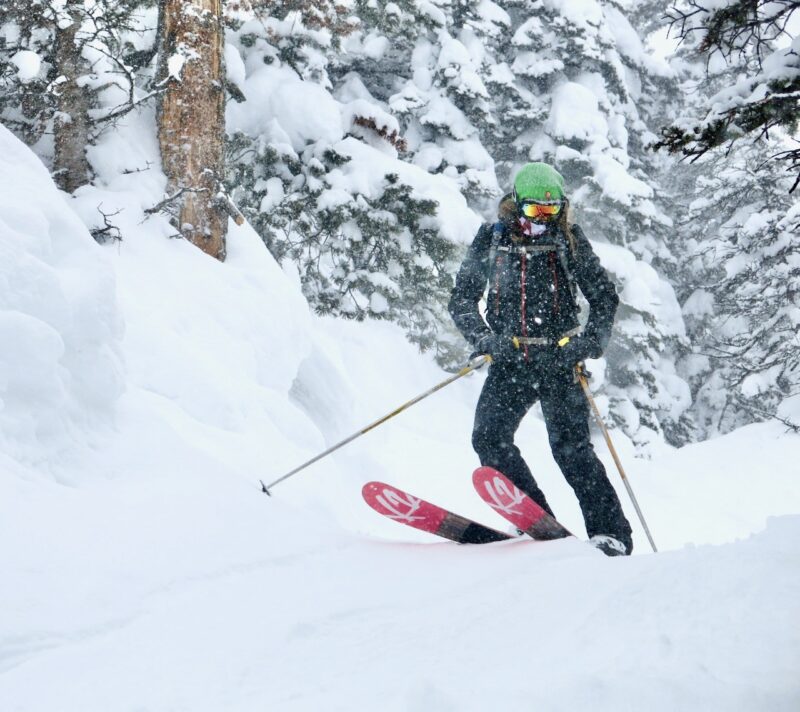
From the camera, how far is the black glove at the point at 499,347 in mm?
4504

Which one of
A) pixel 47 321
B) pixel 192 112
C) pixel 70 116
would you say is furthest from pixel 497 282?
pixel 70 116

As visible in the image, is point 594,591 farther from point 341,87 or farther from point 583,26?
point 583,26

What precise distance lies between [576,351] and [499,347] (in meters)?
0.43

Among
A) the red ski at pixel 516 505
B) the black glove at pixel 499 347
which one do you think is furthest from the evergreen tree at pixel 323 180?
the red ski at pixel 516 505

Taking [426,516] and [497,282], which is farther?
[497,282]

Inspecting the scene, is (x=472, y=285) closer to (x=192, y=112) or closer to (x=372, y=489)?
(x=372, y=489)

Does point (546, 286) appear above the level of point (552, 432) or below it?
above

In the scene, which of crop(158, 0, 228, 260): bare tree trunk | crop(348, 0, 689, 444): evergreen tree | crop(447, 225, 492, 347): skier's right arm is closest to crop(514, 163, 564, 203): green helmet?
crop(447, 225, 492, 347): skier's right arm

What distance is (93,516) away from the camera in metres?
3.34

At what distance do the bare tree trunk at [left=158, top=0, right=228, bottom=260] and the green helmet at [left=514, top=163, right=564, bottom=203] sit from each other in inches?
165

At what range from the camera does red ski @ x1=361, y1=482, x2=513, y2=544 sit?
4328 mm

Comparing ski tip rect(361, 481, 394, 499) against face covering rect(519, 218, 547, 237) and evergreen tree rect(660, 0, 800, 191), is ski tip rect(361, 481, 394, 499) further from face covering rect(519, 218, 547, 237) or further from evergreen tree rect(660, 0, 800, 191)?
evergreen tree rect(660, 0, 800, 191)

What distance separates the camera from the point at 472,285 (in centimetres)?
493

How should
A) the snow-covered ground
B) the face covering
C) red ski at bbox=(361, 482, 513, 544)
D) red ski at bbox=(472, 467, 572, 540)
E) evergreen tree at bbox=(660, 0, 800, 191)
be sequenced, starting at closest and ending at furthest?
the snow-covered ground → evergreen tree at bbox=(660, 0, 800, 191) → red ski at bbox=(472, 467, 572, 540) → red ski at bbox=(361, 482, 513, 544) → the face covering
